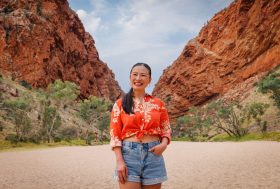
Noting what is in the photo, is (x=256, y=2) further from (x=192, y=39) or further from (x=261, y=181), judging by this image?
(x=261, y=181)

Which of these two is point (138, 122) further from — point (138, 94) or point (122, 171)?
point (122, 171)

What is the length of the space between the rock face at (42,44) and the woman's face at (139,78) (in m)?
81.1

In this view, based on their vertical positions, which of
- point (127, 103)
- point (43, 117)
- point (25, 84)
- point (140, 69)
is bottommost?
point (127, 103)

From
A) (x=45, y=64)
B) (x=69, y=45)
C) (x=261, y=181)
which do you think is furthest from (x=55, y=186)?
(x=69, y=45)

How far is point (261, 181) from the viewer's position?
861 cm

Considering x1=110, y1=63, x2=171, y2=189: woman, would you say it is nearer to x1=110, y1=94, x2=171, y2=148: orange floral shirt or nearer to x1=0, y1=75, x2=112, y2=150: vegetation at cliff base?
x1=110, y1=94, x2=171, y2=148: orange floral shirt

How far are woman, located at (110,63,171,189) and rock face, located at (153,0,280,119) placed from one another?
79.8 metres

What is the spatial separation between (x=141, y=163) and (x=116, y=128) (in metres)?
0.41

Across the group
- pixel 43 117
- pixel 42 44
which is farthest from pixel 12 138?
pixel 42 44

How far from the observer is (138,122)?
3139mm

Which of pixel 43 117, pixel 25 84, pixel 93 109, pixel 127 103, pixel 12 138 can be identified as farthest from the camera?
pixel 25 84

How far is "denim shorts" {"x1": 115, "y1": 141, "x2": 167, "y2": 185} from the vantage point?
3.03m

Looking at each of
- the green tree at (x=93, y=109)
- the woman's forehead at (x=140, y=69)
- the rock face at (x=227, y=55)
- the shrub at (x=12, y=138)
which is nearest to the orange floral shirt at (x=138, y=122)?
the woman's forehead at (x=140, y=69)

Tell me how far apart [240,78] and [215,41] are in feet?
56.2
